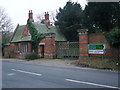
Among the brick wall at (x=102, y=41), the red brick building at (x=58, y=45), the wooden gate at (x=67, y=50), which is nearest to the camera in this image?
the brick wall at (x=102, y=41)

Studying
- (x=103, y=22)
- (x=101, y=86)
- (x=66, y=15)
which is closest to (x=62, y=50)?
(x=103, y=22)

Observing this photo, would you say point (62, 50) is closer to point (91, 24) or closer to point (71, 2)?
point (91, 24)

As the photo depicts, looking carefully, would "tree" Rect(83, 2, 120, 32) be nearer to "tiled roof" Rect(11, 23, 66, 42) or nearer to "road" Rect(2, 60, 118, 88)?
"road" Rect(2, 60, 118, 88)

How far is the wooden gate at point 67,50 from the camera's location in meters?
23.2

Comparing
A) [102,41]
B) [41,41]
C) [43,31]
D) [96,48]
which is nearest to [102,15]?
[102,41]

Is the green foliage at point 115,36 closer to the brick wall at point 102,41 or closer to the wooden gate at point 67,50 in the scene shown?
the brick wall at point 102,41

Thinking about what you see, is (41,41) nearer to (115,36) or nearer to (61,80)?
(115,36)

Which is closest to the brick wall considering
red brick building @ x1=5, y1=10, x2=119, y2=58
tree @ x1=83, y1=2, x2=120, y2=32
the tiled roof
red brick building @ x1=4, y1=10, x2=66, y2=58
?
red brick building @ x1=5, y1=10, x2=119, y2=58

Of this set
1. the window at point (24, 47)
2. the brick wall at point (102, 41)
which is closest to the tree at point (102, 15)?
the brick wall at point (102, 41)

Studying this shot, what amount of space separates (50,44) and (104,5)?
997cm

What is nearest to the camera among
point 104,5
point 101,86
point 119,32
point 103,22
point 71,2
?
point 101,86

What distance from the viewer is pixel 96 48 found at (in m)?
19.0

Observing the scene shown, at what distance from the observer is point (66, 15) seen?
34.2m

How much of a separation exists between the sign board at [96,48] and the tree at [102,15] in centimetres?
292
